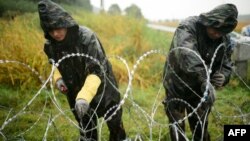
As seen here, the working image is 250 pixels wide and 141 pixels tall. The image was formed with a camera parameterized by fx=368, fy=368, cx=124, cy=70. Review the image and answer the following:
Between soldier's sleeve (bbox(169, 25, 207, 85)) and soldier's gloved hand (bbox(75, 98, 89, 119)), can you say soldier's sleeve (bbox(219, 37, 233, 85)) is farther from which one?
soldier's gloved hand (bbox(75, 98, 89, 119))

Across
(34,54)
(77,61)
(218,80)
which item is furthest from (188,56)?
(34,54)

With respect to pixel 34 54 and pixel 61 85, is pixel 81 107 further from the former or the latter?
pixel 34 54

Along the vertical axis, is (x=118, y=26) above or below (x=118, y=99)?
below

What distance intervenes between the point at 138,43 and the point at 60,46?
7.11 metres

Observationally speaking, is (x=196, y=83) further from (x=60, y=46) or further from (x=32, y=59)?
(x=32, y=59)

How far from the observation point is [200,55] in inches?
164

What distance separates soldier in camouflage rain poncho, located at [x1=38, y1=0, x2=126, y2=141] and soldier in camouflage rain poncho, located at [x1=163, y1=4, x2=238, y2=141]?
71cm

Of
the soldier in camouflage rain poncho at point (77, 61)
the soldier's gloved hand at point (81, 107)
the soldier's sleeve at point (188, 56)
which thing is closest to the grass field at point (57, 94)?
the soldier in camouflage rain poncho at point (77, 61)

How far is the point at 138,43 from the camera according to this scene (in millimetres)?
10914

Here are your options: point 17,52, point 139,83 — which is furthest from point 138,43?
point 17,52

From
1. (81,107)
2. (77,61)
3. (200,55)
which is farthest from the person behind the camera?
(200,55)

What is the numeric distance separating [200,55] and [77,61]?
4.54ft

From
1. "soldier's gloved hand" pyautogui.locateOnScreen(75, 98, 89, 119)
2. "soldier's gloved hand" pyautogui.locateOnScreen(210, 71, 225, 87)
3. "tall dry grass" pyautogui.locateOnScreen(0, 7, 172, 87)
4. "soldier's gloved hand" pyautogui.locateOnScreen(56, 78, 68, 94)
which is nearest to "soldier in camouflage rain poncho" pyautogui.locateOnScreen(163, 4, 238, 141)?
"soldier's gloved hand" pyautogui.locateOnScreen(210, 71, 225, 87)

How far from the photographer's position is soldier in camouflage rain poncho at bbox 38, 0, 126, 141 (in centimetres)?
355
